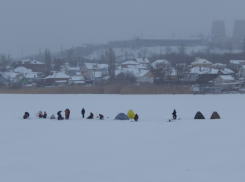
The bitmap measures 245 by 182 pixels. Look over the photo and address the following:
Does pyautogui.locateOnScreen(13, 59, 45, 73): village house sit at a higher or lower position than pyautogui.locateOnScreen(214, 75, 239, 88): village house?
higher

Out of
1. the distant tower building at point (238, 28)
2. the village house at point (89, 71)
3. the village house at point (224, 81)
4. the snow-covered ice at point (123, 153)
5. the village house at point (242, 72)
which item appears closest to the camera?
the snow-covered ice at point (123, 153)

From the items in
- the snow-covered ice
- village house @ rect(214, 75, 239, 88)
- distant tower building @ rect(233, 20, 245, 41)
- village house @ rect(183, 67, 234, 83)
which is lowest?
the snow-covered ice

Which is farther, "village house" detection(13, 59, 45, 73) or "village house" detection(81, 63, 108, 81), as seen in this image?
"village house" detection(13, 59, 45, 73)

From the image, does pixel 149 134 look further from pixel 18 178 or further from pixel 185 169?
pixel 18 178

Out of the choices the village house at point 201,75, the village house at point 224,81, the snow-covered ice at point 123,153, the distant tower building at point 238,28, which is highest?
the distant tower building at point 238,28

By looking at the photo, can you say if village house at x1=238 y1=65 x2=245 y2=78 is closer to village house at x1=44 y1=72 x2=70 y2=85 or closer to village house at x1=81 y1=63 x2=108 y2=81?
village house at x1=81 y1=63 x2=108 y2=81

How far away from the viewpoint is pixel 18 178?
663 cm

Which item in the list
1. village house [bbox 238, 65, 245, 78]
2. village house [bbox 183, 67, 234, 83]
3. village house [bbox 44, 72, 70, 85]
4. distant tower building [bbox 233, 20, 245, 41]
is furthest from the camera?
distant tower building [bbox 233, 20, 245, 41]

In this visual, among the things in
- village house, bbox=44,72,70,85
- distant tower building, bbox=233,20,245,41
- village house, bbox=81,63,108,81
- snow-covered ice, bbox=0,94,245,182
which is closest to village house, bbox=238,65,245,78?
village house, bbox=81,63,108,81

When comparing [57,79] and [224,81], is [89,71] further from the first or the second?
[224,81]

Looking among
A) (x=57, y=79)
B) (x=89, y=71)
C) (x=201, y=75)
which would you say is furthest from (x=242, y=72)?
(x=57, y=79)

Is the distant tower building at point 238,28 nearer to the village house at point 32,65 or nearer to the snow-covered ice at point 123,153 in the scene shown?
the village house at point 32,65

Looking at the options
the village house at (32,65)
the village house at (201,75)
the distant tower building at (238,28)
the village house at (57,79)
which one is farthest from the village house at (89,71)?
the distant tower building at (238,28)

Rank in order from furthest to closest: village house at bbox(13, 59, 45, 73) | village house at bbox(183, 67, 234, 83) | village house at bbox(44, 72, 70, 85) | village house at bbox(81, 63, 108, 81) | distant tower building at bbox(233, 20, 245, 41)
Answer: distant tower building at bbox(233, 20, 245, 41), village house at bbox(13, 59, 45, 73), village house at bbox(81, 63, 108, 81), village house at bbox(44, 72, 70, 85), village house at bbox(183, 67, 234, 83)
